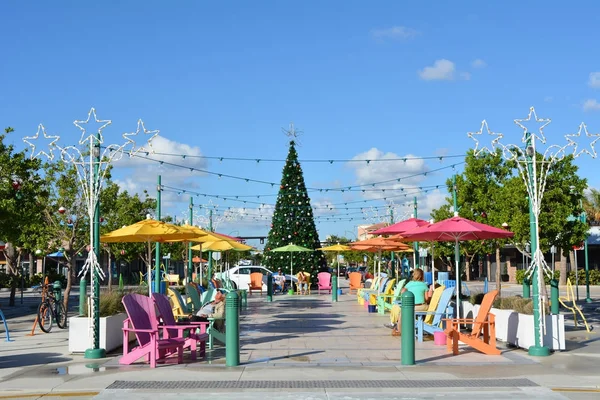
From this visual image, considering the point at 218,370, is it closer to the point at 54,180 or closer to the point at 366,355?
the point at 366,355

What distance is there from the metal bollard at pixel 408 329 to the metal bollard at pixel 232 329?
2526 millimetres

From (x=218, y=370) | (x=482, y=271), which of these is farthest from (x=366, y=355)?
(x=482, y=271)

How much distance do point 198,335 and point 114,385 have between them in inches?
107

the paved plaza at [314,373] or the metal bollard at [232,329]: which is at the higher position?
the metal bollard at [232,329]

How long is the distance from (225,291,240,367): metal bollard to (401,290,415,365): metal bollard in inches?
99.4

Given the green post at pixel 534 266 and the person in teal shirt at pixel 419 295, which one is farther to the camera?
the person in teal shirt at pixel 419 295

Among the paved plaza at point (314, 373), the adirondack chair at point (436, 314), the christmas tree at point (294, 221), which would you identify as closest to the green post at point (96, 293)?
the paved plaza at point (314, 373)

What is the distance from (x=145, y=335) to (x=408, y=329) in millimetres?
4207

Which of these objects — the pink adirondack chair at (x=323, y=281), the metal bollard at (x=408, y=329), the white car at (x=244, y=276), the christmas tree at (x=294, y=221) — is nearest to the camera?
the metal bollard at (x=408, y=329)

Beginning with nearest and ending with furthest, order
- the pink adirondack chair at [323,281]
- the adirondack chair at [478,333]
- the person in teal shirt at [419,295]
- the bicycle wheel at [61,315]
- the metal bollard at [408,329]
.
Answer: the metal bollard at [408,329], the adirondack chair at [478,333], the person in teal shirt at [419,295], the bicycle wheel at [61,315], the pink adirondack chair at [323,281]

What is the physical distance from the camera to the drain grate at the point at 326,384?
950 cm

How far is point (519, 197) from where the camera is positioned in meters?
28.2

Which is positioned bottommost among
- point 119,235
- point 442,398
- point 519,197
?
point 442,398

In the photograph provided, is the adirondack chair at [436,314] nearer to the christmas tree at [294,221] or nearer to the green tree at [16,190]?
the green tree at [16,190]
